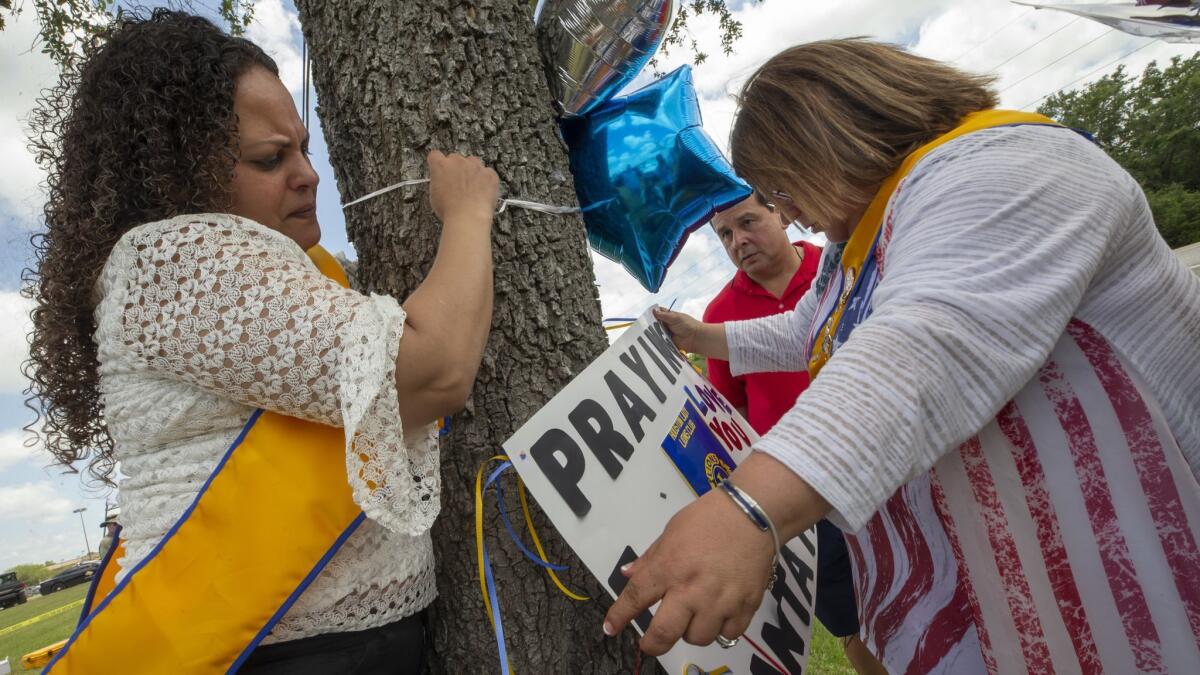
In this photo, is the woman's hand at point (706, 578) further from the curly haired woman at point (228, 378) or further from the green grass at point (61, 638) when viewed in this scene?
the green grass at point (61, 638)

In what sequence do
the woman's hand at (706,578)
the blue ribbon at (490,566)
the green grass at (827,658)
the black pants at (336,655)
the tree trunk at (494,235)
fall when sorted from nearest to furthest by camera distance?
the woman's hand at (706,578), the black pants at (336,655), the blue ribbon at (490,566), the tree trunk at (494,235), the green grass at (827,658)

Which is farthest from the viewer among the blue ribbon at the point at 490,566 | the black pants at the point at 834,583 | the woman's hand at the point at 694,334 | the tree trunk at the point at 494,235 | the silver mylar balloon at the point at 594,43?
the black pants at the point at 834,583

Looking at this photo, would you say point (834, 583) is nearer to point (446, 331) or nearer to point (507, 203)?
point (507, 203)

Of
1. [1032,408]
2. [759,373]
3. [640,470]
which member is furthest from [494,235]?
[759,373]

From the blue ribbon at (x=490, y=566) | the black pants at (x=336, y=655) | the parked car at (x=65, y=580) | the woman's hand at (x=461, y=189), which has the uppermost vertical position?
the woman's hand at (x=461, y=189)

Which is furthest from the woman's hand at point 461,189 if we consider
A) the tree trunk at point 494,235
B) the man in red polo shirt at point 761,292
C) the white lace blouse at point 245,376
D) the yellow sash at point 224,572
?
the man in red polo shirt at point 761,292

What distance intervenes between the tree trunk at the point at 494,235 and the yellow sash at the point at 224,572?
0.42 meters

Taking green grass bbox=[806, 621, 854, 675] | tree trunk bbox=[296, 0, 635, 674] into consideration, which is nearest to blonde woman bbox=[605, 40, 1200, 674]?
tree trunk bbox=[296, 0, 635, 674]

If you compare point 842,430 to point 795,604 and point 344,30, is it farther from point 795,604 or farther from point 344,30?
point 344,30

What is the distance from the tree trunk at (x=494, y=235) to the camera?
4.66 ft

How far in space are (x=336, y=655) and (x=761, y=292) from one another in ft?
8.91

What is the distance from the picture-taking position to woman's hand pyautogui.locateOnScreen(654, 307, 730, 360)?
1.99 metres

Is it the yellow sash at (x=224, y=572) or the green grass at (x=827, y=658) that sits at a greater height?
the yellow sash at (x=224, y=572)

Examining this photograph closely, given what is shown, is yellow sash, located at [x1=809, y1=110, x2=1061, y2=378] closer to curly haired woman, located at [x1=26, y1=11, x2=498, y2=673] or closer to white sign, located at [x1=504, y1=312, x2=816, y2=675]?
white sign, located at [x1=504, y1=312, x2=816, y2=675]
